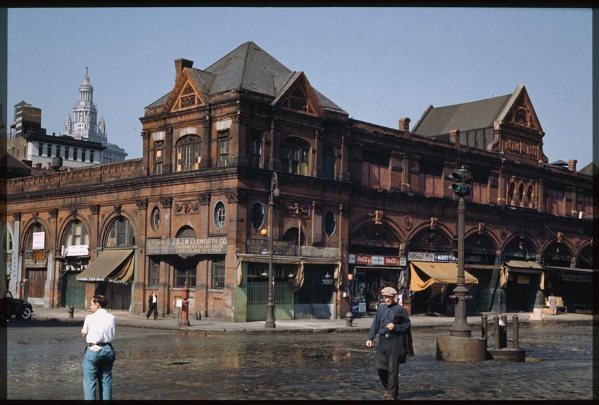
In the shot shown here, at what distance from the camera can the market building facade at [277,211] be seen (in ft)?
142

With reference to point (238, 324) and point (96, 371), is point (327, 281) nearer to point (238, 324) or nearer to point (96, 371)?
point (238, 324)

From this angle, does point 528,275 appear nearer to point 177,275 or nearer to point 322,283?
point 322,283

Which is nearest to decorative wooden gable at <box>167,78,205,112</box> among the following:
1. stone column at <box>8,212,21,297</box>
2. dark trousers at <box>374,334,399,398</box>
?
stone column at <box>8,212,21,297</box>

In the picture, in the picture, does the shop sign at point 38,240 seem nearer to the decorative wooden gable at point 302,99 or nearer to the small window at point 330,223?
the small window at point 330,223

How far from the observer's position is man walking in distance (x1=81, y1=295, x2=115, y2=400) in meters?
12.1

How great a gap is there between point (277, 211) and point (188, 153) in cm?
601

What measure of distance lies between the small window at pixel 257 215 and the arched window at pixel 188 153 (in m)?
3.99

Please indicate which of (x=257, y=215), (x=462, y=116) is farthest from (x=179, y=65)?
(x=462, y=116)

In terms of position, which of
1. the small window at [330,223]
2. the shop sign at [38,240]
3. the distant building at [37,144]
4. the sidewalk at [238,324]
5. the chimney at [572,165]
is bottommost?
the sidewalk at [238,324]

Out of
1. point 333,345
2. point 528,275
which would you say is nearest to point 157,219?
point 333,345

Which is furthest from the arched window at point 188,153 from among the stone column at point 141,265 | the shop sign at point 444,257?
the shop sign at point 444,257

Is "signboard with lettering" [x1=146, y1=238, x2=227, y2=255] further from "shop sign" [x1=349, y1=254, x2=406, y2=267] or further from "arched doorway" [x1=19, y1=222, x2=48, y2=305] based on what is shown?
"arched doorway" [x1=19, y1=222, x2=48, y2=305]

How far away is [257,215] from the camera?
43562mm

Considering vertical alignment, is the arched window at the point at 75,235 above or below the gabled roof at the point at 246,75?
below
